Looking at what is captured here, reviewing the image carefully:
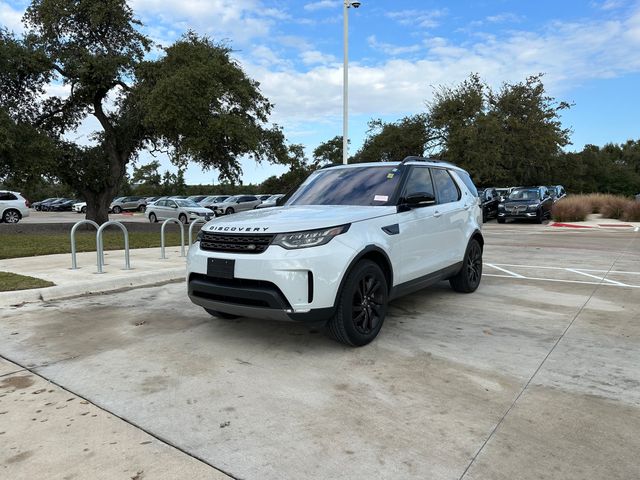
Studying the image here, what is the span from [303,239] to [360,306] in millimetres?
885

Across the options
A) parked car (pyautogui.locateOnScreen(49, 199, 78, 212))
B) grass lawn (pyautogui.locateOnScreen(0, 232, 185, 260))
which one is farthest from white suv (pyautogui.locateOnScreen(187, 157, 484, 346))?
parked car (pyautogui.locateOnScreen(49, 199, 78, 212))

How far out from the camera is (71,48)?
55.7 feet

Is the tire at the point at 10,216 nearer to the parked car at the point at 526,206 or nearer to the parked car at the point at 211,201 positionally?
the parked car at the point at 211,201

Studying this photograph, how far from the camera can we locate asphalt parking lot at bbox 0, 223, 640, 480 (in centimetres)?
283

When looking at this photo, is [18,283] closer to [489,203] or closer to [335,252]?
[335,252]

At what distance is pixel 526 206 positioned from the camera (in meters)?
24.0

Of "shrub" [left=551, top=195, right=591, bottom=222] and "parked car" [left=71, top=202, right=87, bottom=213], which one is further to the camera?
"parked car" [left=71, top=202, right=87, bottom=213]

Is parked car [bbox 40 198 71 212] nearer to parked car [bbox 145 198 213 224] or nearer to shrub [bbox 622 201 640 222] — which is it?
parked car [bbox 145 198 213 224]

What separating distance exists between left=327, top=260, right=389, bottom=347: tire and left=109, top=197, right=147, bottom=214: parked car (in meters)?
49.2

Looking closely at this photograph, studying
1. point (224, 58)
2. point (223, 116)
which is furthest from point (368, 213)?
point (224, 58)

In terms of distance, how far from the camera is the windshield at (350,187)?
5.40 m

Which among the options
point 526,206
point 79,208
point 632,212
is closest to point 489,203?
point 526,206

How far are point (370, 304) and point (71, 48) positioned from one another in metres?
16.7

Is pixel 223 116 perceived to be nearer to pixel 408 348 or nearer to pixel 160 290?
pixel 160 290
